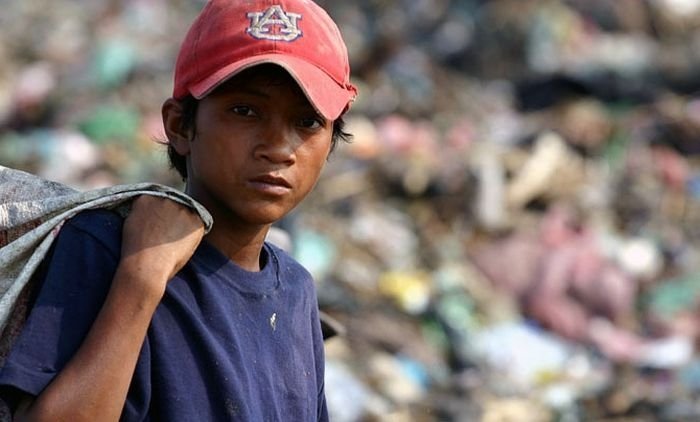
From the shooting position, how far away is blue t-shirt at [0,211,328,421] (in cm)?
166

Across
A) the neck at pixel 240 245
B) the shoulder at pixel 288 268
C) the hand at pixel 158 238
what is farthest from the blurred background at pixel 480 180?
the hand at pixel 158 238

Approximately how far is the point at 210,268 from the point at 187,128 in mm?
210

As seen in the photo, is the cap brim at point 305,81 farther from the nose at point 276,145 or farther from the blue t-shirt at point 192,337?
the blue t-shirt at point 192,337

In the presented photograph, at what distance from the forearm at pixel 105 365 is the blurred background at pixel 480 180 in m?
2.85

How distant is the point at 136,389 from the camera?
172 centimetres

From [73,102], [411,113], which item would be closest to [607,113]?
[411,113]

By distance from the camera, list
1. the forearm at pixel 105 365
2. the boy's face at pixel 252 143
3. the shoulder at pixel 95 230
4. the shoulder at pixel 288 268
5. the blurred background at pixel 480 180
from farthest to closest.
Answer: the blurred background at pixel 480 180 → the shoulder at pixel 288 268 → the boy's face at pixel 252 143 → the shoulder at pixel 95 230 → the forearm at pixel 105 365

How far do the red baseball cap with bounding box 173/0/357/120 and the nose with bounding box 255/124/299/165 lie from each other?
61mm

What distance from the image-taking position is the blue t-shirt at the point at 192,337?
166 centimetres

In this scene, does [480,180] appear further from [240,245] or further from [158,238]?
[158,238]

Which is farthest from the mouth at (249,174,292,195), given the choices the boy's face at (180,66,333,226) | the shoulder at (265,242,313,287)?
the shoulder at (265,242,313,287)

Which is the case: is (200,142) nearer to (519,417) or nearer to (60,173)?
(519,417)

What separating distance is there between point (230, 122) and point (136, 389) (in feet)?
1.27

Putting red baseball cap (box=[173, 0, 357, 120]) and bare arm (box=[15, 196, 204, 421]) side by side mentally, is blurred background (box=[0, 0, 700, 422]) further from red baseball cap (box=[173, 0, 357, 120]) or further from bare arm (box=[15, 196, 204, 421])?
bare arm (box=[15, 196, 204, 421])
